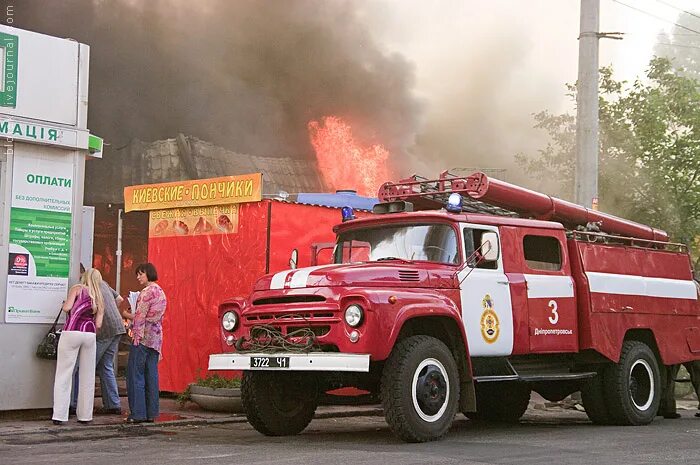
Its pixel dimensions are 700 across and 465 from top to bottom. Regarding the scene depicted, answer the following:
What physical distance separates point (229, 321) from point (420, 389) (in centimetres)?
223

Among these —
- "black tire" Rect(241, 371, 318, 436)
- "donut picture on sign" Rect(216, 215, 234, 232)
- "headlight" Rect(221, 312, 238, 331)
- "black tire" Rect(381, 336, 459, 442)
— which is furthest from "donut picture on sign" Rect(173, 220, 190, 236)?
"black tire" Rect(381, 336, 459, 442)

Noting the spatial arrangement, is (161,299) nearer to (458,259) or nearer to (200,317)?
(200,317)

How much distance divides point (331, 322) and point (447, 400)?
137 cm

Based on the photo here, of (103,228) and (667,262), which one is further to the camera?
(103,228)

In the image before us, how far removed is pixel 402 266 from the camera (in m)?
10.3

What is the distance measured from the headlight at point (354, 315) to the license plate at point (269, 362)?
2.26ft

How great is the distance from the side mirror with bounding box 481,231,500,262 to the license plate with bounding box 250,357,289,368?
244 centimetres

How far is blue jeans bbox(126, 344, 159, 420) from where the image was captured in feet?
37.4

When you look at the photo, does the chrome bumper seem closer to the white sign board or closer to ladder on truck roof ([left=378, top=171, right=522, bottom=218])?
ladder on truck roof ([left=378, top=171, right=522, bottom=218])

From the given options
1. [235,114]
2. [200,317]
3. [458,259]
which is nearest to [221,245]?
[200,317]

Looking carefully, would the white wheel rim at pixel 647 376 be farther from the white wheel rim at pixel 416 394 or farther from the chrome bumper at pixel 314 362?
the chrome bumper at pixel 314 362

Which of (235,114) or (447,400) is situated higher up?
(235,114)

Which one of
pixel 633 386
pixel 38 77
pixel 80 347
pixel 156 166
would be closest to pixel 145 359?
pixel 80 347

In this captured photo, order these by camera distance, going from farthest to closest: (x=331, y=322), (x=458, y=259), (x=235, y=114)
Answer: (x=235, y=114) < (x=458, y=259) < (x=331, y=322)
